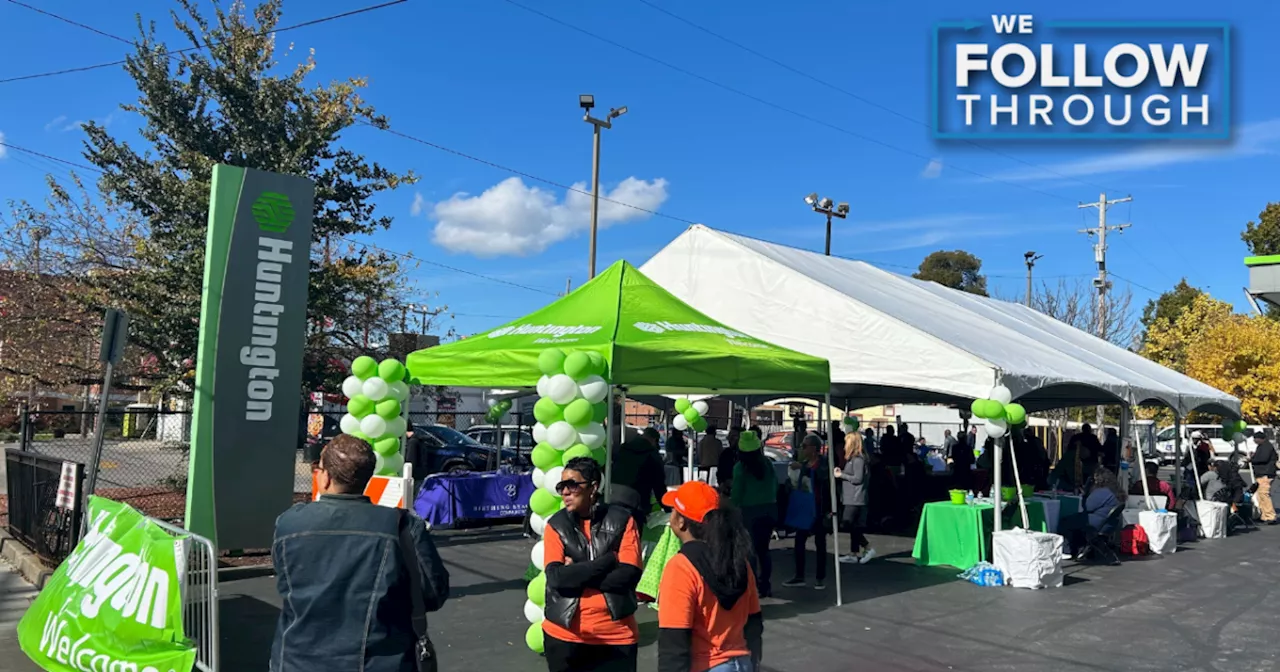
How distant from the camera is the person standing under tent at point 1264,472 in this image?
54.7ft

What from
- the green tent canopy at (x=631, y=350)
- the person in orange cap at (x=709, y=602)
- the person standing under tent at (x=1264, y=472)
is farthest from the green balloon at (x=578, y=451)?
the person standing under tent at (x=1264, y=472)

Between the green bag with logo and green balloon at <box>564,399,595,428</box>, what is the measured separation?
2.75m

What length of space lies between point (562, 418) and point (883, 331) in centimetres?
621

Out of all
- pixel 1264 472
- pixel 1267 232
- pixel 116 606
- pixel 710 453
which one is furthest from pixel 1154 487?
pixel 1267 232

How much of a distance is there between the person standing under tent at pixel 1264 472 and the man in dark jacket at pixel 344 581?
18283mm

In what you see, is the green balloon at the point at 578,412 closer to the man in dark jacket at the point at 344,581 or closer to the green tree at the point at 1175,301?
the man in dark jacket at the point at 344,581

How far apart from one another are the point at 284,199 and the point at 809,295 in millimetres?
7065

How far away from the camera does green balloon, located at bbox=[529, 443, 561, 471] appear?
6.88 meters

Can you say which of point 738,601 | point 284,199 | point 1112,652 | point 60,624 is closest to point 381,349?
point 284,199

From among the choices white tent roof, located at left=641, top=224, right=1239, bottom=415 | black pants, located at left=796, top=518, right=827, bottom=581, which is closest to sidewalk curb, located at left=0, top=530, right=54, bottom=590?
black pants, located at left=796, top=518, right=827, bottom=581

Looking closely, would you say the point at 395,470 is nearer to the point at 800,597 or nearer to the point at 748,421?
the point at 800,597

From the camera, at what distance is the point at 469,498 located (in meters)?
12.9

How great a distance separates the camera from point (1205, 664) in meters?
6.93

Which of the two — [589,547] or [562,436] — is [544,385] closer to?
[562,436]
